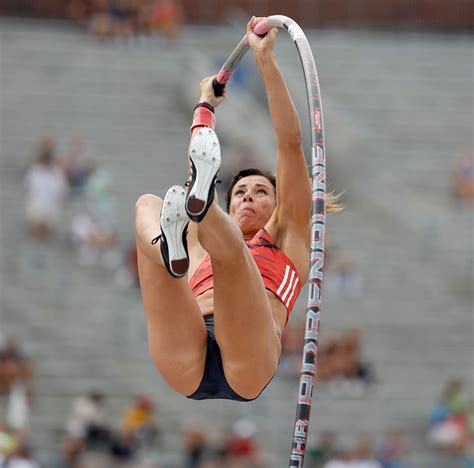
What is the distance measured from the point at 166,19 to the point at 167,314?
1701 centimetres

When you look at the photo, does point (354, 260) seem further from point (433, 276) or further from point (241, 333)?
point (241, 333)

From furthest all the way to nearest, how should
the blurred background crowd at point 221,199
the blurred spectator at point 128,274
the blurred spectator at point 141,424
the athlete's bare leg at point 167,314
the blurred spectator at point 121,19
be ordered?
the blurred spectator at point 121,19
the blurred spectator at point 128,274
the blurred background crowd at point 221,199
the blurred spectator at point 141,424
the athlete's bare leg at point 167,314

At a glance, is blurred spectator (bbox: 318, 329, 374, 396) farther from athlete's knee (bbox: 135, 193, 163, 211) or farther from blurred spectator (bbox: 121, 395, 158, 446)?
athlete's knee (bbox: 135, 193, 163, 211)

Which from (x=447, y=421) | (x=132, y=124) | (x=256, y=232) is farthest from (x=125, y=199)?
(x=256, y=232)

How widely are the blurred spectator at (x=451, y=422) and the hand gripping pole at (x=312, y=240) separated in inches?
356

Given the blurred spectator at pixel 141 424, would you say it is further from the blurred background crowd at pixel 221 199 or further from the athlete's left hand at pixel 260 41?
the athlete's left hand at pixel 260 41

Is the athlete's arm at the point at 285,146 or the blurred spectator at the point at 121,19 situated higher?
the blurred spectator at the point at 121,19

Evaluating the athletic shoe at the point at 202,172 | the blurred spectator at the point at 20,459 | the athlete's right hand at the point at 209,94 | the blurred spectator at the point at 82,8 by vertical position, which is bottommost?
the blurred spectator at the point at 20,459

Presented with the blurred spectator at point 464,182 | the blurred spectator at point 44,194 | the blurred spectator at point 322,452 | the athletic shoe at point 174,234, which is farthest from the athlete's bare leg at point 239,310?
the blurred spectator at point 464,182

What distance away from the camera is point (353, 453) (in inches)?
631

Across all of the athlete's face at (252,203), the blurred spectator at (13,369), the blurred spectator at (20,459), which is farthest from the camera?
the blurred spectator at (13,369)

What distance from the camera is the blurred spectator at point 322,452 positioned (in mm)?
16188

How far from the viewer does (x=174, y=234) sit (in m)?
7.65

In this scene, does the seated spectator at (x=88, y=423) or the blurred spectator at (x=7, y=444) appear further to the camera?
the seated spectator at (x=88, y=423)
